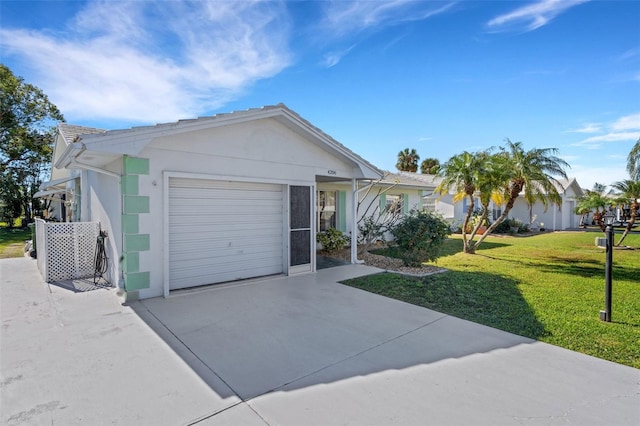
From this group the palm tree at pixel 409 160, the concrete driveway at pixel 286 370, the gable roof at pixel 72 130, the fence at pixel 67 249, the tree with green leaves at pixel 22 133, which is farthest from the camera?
the palm tree at pixel 409 160

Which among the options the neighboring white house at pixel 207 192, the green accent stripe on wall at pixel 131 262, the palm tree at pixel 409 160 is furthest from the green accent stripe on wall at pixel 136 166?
the palm tree at pixel 409 160

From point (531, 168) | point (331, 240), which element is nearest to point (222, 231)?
point (331, 240)

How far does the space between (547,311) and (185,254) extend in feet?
25.3

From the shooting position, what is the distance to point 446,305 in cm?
648

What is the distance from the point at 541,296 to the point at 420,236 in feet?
10.9

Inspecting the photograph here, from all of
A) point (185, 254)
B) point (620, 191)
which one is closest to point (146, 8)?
point (185, 254)

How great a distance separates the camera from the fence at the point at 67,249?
7977mm

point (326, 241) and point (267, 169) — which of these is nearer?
point (267, 169)

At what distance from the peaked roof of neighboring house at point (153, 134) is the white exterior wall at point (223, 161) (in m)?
0.34

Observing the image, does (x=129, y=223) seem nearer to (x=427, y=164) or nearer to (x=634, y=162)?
(x=634, y=162)

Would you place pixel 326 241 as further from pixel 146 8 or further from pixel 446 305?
pixel 146 8

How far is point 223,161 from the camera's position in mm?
7555

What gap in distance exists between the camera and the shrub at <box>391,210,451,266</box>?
9609 mm

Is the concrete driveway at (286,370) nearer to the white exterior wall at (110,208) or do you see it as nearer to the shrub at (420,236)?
the white exterior wall at (110,208)
